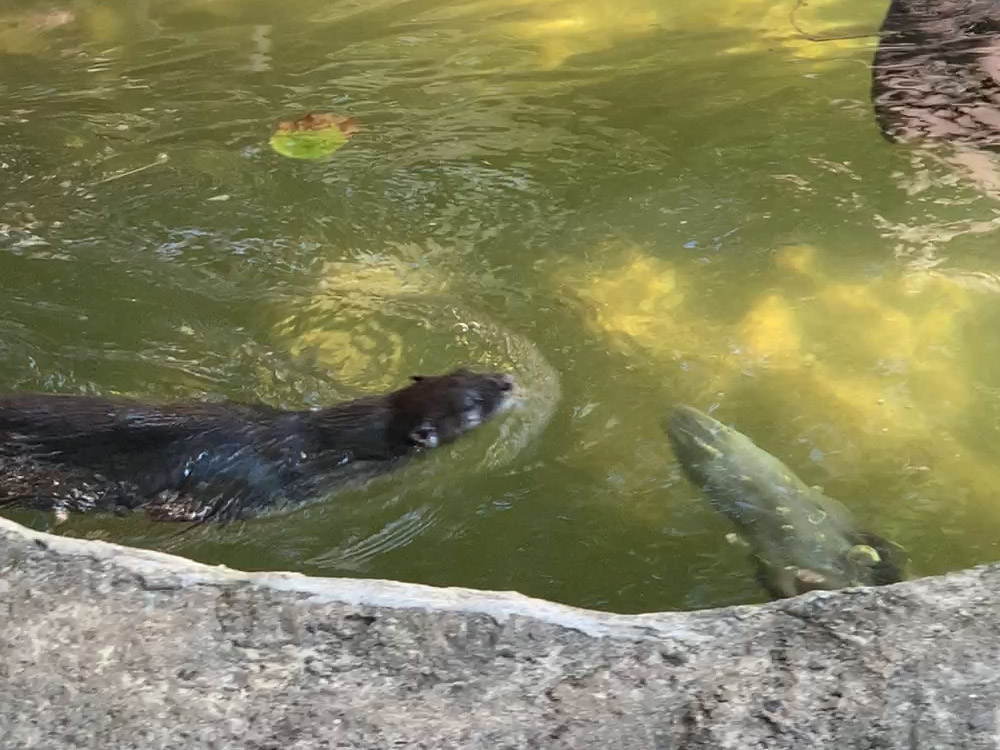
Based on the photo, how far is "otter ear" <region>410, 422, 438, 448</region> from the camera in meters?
3.23

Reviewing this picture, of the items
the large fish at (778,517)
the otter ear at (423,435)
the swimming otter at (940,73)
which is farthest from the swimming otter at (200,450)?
the swimming otter at (940,73)

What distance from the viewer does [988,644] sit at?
70.6 inches

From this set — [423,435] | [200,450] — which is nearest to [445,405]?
[423,435]

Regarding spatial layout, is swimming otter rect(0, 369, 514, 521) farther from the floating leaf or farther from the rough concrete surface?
the floating leaf

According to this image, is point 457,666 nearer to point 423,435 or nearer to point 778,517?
point 778,517

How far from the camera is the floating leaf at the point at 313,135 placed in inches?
180

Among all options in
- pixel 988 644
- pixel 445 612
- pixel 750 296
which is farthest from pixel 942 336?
pixel 445 612

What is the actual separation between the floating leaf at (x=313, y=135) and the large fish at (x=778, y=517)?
2.37 metres

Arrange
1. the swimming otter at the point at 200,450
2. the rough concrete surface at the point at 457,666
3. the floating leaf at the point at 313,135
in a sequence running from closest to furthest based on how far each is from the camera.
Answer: the rough concrete surface at the point at 457,666 < the swimming otter at the point at 200,450 < the floating leaf at the point at 313,135

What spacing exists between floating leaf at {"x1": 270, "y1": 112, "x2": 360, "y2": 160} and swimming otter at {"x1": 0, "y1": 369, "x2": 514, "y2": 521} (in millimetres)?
1728

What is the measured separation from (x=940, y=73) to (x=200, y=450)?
399cm

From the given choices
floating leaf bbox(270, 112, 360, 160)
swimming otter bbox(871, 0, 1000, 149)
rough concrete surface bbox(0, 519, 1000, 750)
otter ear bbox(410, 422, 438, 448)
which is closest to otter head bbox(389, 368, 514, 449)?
otter ear bbox(410, 422, 438, 448)

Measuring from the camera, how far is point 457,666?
5.96 feet

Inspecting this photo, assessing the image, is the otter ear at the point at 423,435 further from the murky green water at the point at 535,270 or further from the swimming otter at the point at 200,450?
the murky green water at the point at 535,270
